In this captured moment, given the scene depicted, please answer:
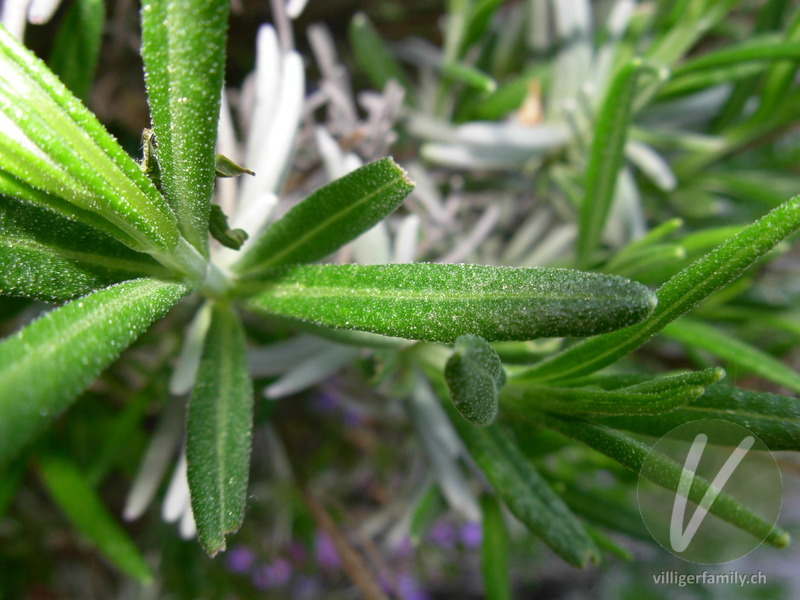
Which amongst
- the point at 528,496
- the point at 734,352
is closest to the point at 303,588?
the point at 528,496

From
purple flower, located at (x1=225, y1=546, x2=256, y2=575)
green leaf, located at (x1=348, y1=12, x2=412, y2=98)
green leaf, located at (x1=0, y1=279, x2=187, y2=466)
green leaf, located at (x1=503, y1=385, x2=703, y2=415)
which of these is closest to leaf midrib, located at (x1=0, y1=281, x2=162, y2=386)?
green leaf, located at (x1=0, y1=279, x2=187, y2=466)

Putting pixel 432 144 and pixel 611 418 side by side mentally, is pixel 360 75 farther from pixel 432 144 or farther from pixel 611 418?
pixel 611 418

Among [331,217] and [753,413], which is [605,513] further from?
[331,217]

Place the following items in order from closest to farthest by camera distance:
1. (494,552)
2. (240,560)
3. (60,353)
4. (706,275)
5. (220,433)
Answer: (60,353), (706,275), (220,433), (494,552), (240,560)

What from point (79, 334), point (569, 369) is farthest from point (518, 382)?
point (79, 334)

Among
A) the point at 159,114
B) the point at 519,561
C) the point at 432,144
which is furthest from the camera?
the point at 519,561

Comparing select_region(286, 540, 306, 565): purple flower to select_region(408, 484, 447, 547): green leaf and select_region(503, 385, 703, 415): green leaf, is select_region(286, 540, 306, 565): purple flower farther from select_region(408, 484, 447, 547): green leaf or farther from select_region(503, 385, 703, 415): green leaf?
select_region(503, 385, 703, 415): green leaf

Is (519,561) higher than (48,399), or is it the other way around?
(48,399)
